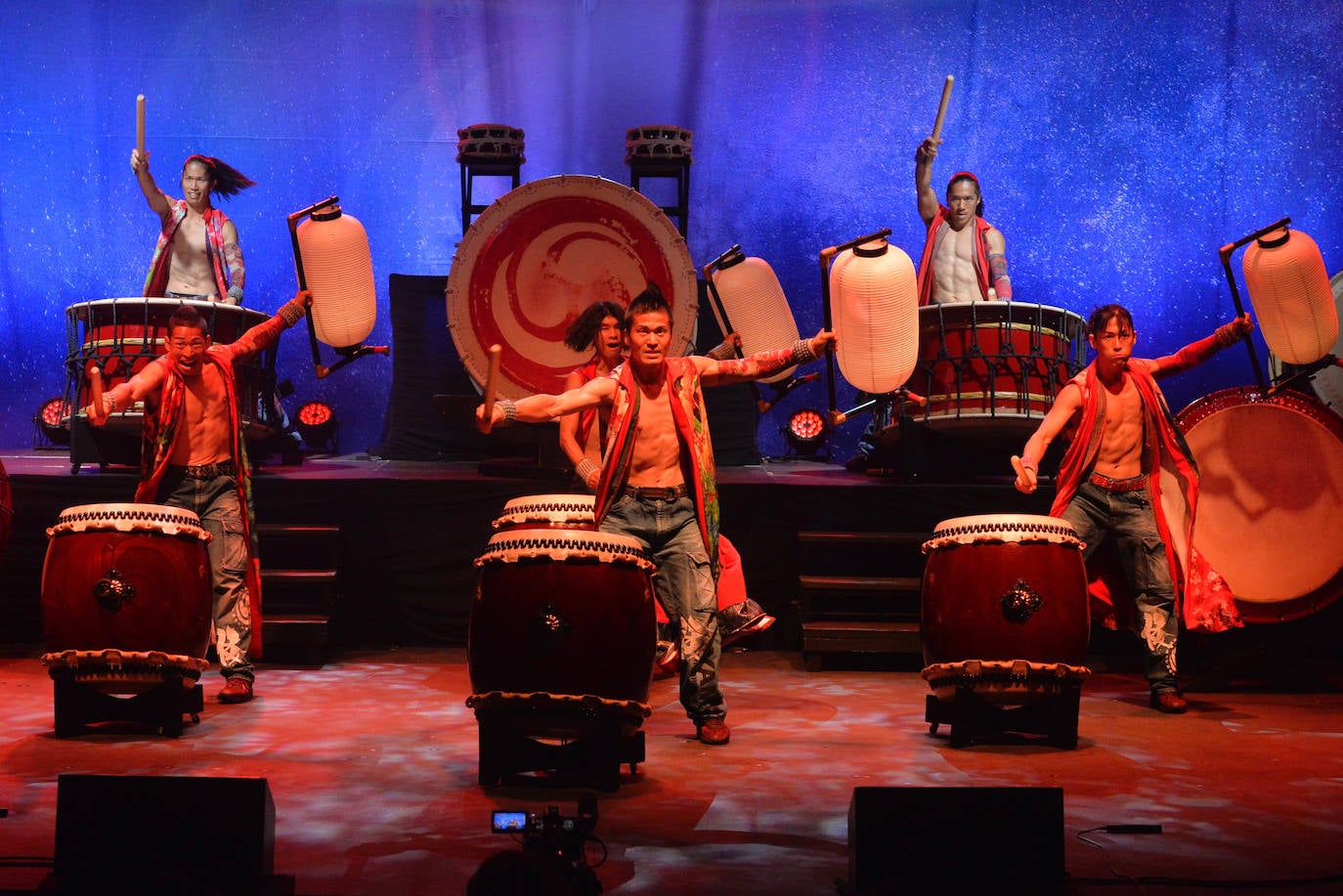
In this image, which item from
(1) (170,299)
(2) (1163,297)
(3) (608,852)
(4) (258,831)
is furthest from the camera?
(2) (1163,297)

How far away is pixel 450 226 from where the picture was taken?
323 inches

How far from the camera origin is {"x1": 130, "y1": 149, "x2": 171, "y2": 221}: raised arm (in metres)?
6.73

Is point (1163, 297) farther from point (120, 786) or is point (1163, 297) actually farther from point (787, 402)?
point (120, 786)

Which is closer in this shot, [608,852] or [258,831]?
[258,831]

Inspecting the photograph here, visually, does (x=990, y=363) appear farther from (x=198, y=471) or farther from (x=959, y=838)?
(x=959, y=838)

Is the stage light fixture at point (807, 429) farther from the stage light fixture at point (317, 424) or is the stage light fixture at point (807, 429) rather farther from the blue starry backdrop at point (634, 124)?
the stage light fixture at point (317, 424)

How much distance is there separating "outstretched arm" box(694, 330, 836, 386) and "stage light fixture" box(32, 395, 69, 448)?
341cm

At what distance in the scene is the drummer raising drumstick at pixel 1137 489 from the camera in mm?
4852

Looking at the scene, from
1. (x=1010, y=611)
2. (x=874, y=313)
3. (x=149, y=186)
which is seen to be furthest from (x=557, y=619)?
(x=149, y=186)

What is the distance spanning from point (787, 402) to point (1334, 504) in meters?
3.40

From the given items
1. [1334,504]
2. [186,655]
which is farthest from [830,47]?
[186,655]

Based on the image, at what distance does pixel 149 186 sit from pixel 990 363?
13.6 ft

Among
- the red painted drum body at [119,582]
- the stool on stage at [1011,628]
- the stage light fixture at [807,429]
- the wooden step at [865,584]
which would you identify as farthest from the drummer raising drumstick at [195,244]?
the stool on stage at [1011,628]

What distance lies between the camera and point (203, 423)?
4887mm
